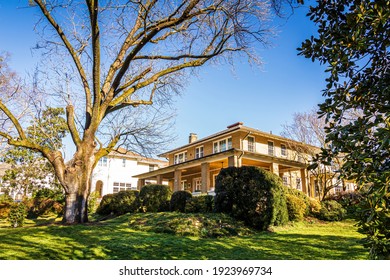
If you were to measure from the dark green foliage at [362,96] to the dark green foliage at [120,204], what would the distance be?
14.6 metres

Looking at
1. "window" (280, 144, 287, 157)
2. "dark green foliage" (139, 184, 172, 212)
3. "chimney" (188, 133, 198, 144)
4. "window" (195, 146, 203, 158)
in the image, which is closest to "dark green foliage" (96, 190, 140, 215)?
"dark green foliage" (139, 184, 172, 212)

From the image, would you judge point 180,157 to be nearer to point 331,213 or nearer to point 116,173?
point 116,173

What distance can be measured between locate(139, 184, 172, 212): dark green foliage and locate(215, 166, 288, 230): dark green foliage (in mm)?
5558

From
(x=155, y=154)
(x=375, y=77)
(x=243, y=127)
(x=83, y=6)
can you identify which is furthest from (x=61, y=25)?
(x=243, y=127)

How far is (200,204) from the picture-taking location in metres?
12.1

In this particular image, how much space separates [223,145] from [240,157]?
584cm

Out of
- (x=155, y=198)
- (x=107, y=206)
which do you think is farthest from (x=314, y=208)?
(x=107, y=206)

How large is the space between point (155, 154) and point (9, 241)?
8684 mm

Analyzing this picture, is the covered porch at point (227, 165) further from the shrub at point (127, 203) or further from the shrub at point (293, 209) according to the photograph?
the shrub at point (293, 209)

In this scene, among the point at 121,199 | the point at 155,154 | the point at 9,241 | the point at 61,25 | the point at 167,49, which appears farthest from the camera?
the point at 121,199

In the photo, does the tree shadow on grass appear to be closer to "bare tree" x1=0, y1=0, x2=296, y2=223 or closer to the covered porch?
"bare tree" x1=0, y1=0, x2=296, y2=223

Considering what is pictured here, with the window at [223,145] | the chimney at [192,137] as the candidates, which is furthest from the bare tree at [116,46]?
the chimney at [192,137]
